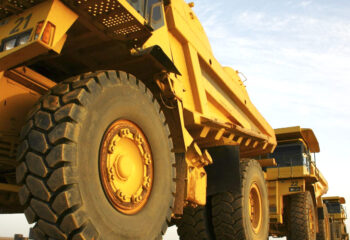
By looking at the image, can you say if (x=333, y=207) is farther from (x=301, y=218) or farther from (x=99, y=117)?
(x=99, y=117)

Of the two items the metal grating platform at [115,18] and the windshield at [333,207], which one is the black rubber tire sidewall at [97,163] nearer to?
the metal grating platform at [115,18]

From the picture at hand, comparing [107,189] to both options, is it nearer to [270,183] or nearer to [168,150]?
[168,150]

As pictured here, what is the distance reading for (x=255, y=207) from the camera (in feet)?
20.5

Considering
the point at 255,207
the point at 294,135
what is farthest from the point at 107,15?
the point at 294,135

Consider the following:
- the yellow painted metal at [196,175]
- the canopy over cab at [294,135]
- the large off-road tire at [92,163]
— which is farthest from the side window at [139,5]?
the canopy over cab at [294,135]

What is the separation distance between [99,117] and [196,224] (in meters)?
3.28

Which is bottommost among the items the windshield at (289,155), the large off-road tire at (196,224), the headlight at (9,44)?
the large off-road tire at (196,224)

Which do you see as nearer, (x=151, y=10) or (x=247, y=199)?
(x=151, y=10)

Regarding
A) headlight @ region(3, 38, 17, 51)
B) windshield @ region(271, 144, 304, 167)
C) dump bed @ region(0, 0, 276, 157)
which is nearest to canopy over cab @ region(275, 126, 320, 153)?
windshield @ region(271, 144, 304, 167)

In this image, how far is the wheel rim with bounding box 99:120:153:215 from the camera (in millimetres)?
2705

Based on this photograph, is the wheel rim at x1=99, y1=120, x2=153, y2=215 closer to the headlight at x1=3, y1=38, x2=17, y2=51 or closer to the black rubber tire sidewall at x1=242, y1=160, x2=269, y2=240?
the headlight at x1=3, y1=38, x2=17, y2=51

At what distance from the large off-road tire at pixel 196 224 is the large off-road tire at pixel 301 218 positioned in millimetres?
4363

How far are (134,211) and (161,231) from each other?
44 cm

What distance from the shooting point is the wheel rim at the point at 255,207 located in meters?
6.07
